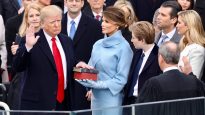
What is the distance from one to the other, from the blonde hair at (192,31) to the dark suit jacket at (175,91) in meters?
1.80

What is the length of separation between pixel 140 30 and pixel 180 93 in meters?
1.59

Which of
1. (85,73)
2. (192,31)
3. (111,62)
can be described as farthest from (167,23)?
(85,73)

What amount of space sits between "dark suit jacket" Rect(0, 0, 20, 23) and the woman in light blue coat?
420cm

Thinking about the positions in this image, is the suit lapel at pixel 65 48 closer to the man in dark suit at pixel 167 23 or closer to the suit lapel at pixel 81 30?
the suit lapel at pixel 81 30

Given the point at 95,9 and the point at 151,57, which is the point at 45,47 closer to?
the point at 151,57

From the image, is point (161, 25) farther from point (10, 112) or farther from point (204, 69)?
point (10, 112)

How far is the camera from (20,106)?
1166 cm

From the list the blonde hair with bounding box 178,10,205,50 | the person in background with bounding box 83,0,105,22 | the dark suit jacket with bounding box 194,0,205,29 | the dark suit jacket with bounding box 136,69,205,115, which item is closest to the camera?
the dark suit jacket with bounding box 136,69,205,115

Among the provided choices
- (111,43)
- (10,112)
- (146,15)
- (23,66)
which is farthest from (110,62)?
(146,15)

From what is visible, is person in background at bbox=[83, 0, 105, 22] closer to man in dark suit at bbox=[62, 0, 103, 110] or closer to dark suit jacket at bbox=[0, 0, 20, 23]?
man in dark suit at bbox=[62, 0, 103, 110]

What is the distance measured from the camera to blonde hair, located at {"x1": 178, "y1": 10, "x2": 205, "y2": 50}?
12586 mm

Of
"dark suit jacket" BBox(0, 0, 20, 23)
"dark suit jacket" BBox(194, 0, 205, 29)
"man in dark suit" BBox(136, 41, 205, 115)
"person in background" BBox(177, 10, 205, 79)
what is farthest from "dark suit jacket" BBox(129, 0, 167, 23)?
"man in dark suit" BBox(136, 41, 205, 115)

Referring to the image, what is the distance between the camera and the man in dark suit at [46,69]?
11.6 metres

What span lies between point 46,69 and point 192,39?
2.22 metres
